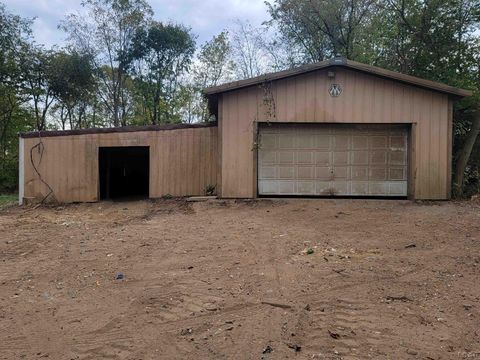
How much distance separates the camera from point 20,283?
497 cm

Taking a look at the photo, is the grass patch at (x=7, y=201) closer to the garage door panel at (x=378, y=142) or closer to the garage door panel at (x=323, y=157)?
the garage door panel at (x=323, y=157)

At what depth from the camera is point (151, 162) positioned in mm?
12523

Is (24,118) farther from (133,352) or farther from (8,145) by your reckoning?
(133,352)

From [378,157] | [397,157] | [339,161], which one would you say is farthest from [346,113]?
[397,157]

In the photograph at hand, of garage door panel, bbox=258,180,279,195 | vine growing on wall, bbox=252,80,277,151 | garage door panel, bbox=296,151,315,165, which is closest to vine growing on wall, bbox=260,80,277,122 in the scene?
vine growing on wall, bbox=252,80,277,151

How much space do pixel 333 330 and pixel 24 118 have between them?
25443mm

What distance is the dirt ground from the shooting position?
3318 mm

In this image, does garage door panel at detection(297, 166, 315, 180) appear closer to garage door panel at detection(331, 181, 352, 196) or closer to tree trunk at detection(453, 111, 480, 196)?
garage door panel at detection(331, 181, 352, 196)

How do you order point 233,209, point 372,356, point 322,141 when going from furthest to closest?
1. point 322,141
2. point 233,209
3. point 372,356

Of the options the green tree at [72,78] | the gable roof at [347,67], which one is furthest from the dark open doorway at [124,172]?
the green tree at [72,78]

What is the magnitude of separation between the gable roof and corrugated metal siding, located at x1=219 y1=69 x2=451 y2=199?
223mm

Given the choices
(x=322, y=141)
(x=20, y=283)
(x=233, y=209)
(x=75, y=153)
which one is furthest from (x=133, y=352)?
(x=75, y=153)

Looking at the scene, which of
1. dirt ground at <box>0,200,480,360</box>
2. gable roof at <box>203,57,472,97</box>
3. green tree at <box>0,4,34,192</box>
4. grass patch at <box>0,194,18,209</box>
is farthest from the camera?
green tree at <box>0,4,34,192</box>

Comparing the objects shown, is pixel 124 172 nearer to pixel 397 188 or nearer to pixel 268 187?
pixel 268 187
